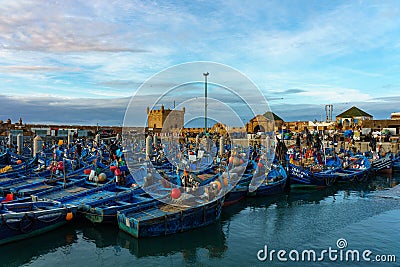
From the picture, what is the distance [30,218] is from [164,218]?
5.73m

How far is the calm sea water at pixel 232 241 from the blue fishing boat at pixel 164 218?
0.39 m

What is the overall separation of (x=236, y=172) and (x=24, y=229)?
46.6 feet

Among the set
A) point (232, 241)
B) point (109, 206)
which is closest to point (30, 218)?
point (109, 206)

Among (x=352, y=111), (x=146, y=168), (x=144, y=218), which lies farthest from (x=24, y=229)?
(x=352, y=111)

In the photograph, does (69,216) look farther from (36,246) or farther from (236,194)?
(236,194)

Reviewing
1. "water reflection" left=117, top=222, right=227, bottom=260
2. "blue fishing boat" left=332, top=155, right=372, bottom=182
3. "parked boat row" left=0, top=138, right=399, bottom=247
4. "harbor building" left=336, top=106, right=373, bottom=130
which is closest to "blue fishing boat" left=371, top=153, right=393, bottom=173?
"blue fishing boat" left=332, top=155, right=372, bottom=182

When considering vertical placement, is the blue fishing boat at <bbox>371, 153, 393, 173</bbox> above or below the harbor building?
below

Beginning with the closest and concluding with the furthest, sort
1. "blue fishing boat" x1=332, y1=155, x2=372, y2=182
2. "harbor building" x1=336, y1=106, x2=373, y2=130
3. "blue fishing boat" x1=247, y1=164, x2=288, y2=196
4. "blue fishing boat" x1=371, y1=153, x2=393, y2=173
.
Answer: "blue fishing boat" x1=247, y1=164, x2=288, y2=196, "blue fishing boat" x1=332, y1=155, x2=372, y2=182, "blue fishing boat" x1=371, y1=153, x2=393, y2=173, "harbor building" x1=336, y1=106, x2=373, y2=130

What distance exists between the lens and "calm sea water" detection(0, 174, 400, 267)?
43.5 feet

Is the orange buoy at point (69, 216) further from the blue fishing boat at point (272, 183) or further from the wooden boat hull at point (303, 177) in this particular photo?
the wooden boat hull at point (303, 177)

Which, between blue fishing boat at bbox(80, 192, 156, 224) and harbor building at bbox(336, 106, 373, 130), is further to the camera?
harbor building at bbox(336, 106, 373, 130)

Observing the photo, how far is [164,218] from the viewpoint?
48.2 feet

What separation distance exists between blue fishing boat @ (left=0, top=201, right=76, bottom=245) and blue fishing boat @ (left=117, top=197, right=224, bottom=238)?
276 centimetres

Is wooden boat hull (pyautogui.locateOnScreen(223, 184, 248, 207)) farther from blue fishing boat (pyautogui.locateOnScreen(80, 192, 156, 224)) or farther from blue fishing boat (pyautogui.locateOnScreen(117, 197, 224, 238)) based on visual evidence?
blue fishing boat (pyautogui.locateOnScreen(80, 192, 156, 224))
